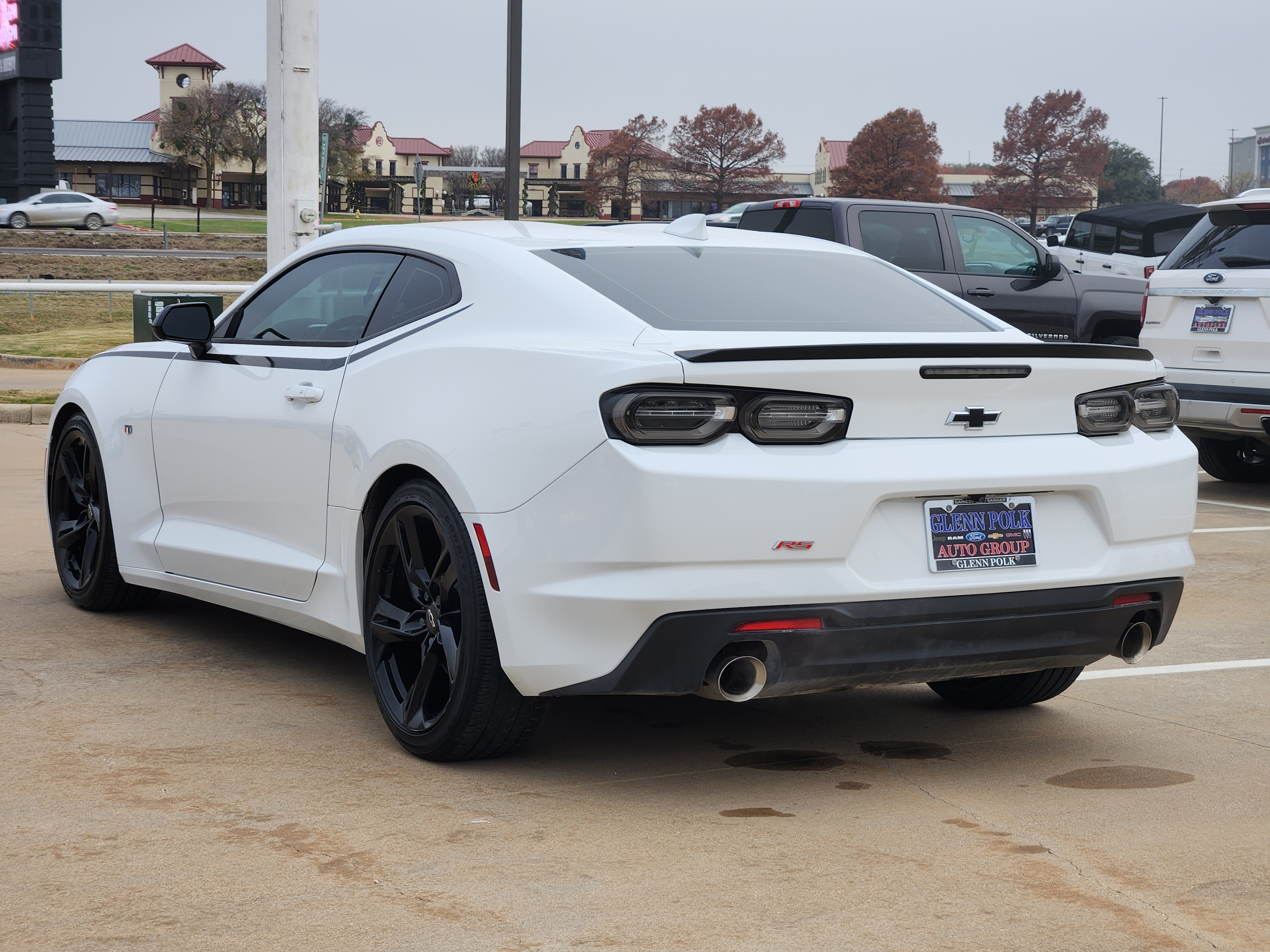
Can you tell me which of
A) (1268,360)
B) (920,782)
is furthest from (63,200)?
(920,782)

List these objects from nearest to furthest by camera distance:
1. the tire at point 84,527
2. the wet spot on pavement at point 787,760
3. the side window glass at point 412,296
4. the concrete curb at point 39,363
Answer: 1. the wet spot on pavement at point 787,760
2. the side window glass at point 412,296
3. the tire at point 84,527
4. the concrete curb at point 39,363

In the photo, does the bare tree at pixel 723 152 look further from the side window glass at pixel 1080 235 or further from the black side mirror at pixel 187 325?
the black side mirror at pixel 187 325

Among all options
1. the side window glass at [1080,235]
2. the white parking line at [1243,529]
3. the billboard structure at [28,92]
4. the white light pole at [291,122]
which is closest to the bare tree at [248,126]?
the billboard structure at [28,92]

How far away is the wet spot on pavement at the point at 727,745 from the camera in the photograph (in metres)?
4.47

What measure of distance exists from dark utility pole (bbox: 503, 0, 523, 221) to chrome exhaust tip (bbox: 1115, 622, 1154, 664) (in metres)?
10.6

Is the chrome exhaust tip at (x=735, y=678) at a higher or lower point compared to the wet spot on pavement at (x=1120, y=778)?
higher

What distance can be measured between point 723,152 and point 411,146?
45.5 metres

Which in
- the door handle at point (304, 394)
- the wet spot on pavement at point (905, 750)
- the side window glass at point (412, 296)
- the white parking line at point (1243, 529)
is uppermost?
the side window glass at point (412, 296)

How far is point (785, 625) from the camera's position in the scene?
3713mm

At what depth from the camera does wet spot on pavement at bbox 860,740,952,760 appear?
14.5 feet

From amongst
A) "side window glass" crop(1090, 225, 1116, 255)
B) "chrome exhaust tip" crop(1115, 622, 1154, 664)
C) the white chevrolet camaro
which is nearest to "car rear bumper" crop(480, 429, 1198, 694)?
the white chevrolet camaro

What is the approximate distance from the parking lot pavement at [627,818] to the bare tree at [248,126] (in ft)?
253

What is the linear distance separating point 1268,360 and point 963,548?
20.1 ft

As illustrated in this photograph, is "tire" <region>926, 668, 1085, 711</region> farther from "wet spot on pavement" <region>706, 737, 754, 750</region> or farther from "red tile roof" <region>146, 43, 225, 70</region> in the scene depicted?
"red tile roof" <region>146, 43, 225, 70</region>
